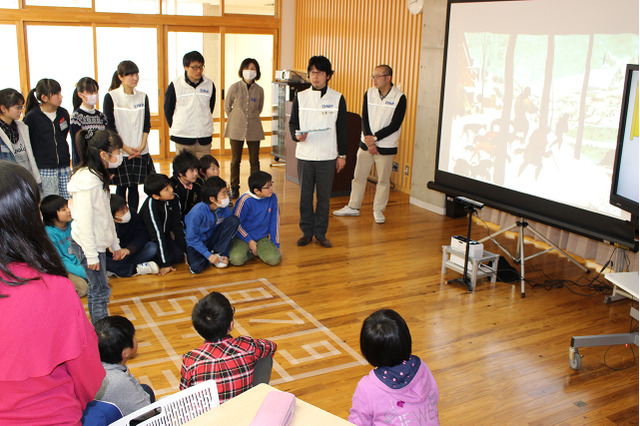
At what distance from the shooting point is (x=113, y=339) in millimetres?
2301

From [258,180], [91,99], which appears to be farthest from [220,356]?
[91,99]

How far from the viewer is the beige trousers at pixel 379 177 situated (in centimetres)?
617

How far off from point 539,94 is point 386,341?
9.31 feet

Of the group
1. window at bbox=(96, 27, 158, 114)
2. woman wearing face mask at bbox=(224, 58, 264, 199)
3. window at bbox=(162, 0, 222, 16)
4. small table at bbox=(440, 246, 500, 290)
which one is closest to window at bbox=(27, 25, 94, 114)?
window at bbox=(96, 27, 158, 114)

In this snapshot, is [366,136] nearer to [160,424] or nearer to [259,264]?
[259,264]

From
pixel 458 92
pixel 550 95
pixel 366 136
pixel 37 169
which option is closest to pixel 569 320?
pixel 550 95

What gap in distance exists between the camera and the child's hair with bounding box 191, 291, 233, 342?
230 centimetres

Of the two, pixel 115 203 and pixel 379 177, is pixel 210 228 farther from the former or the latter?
pixel 379 177

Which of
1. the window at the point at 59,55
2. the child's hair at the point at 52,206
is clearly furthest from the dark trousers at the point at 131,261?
the window at the point at 59,55

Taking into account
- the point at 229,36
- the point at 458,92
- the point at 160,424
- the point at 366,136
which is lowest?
the point at 160,424

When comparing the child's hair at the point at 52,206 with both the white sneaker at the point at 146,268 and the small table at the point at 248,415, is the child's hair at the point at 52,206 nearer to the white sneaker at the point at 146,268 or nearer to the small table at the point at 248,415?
the white sneaker at the point at 146,268

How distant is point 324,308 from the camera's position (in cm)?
411

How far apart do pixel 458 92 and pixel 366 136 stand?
1433 mm

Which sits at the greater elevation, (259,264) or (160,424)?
(160,424)
